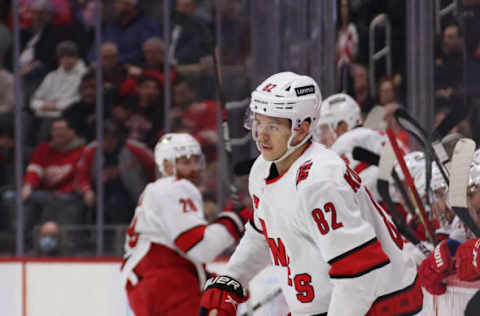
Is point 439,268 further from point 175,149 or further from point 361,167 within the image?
point 175,149

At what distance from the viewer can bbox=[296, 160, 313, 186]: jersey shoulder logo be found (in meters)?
1.78

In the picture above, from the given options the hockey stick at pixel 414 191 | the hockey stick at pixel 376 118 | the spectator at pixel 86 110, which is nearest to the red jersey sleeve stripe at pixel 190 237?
the hockey stick at pixel 376 118

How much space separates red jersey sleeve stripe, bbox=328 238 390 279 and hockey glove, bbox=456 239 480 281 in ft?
1.30

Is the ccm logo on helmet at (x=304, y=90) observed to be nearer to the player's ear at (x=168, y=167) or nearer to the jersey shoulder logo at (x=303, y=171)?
the jersey shoulder logo at (x=303, y=171)

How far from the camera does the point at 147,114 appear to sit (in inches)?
225

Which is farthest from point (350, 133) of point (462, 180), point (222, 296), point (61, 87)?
point (61, 87)

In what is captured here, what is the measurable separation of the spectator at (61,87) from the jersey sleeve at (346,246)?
4320 mm

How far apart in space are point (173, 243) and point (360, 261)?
5.83 feet

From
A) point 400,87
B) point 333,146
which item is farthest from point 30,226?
point 400,87

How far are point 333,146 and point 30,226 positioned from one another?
9.22 ft

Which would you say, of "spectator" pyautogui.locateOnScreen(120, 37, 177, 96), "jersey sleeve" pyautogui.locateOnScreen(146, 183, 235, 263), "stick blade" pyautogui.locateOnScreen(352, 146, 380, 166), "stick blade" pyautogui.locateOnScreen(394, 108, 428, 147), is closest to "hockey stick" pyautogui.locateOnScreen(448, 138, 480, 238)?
"stick blade" pyautogui.locateOnScreen(394, 108, 428, 147)

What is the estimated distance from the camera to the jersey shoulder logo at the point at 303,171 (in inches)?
70.0

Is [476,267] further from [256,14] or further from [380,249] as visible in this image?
[256,14]

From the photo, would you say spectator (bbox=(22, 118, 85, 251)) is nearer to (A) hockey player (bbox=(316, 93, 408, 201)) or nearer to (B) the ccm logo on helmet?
(A) hockey player (bbox=(316, 93, 408, 201))
